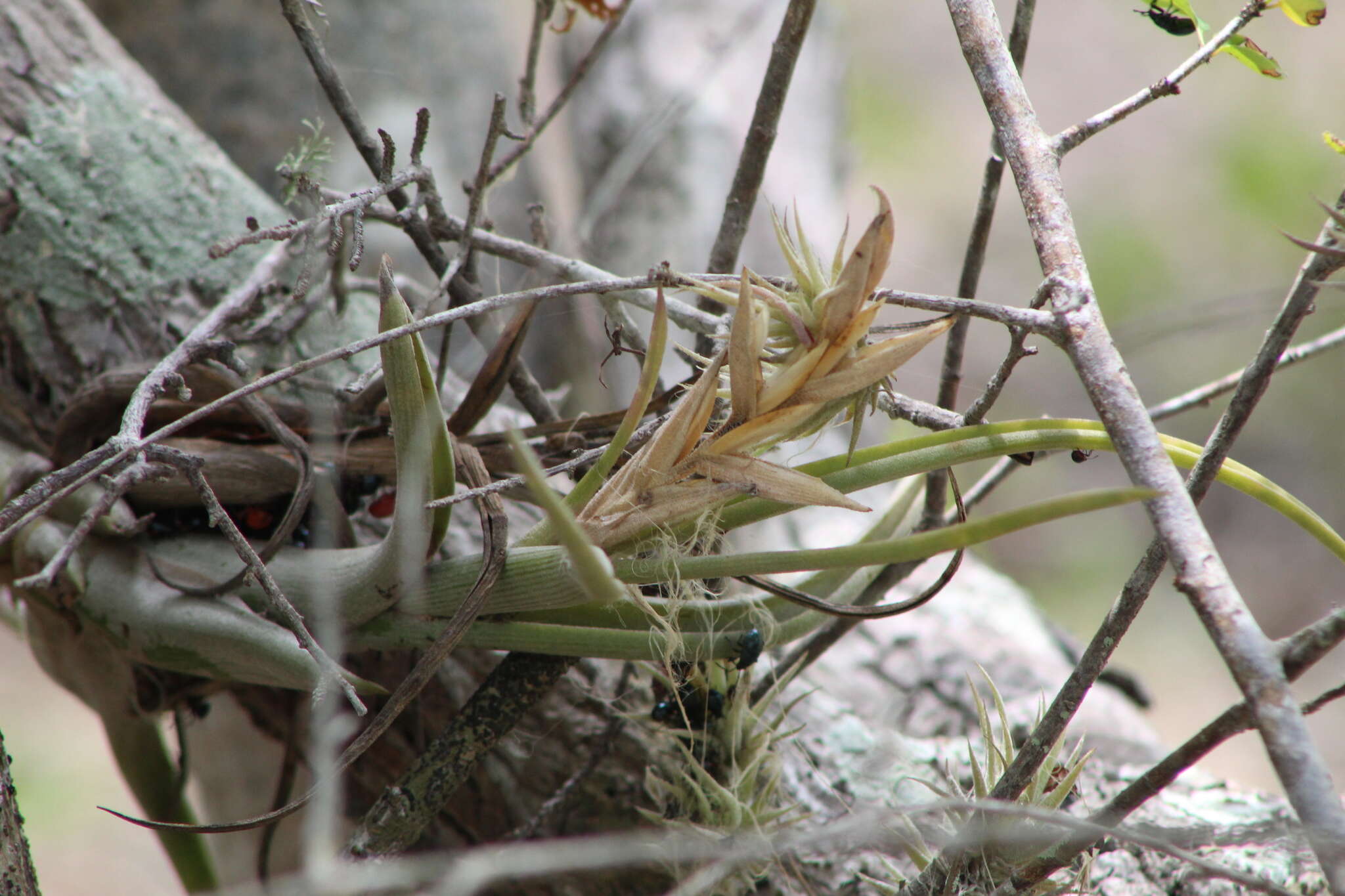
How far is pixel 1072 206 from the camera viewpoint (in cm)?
281

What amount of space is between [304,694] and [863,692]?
1.55 feet

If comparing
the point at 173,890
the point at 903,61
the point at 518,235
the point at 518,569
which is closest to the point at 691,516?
the point at 518,569

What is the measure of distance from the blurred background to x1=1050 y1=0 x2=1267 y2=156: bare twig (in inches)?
30.5

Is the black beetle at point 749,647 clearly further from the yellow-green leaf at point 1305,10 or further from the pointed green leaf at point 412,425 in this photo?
the yellow-green leaf at point 1305,10

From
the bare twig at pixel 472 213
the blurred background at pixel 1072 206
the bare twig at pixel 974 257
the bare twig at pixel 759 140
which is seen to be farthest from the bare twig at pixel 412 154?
the blurred background at pixel 1072 206

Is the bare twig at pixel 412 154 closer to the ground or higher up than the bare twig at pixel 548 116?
closer to the ground

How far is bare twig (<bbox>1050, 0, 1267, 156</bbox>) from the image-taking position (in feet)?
1.29

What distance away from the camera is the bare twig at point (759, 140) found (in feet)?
1.63

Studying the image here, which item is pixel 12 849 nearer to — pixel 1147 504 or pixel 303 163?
pixel 303 163

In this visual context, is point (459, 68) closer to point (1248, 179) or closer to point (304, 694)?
point (304, 694)

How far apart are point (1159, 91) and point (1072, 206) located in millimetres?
2678

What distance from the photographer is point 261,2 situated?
4.08 feet

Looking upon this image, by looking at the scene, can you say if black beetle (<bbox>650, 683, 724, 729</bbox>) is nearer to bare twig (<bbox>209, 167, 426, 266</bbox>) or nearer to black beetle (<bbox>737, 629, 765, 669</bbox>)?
black beetle (<bbox>737, 629, 765, 669</bbox>)

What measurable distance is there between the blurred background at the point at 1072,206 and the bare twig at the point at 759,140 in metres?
0.63
